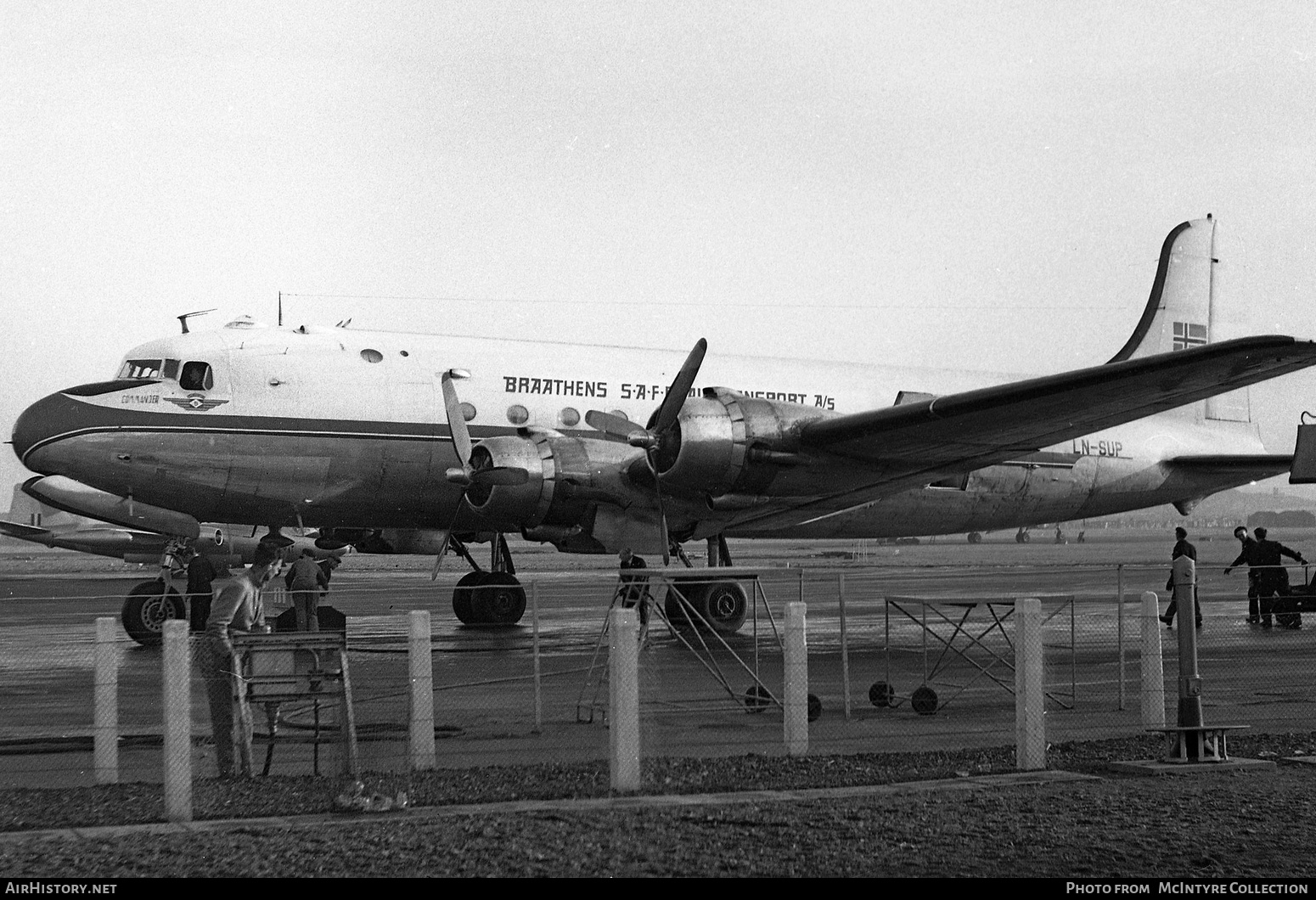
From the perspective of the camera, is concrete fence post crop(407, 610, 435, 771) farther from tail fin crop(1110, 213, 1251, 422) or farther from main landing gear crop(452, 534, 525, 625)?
tail fin crop(1110, 213, 1251, 422)

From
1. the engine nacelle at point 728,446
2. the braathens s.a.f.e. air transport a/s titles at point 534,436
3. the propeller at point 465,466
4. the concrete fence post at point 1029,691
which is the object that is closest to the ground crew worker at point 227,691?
the concrete fence post at point 1029,691

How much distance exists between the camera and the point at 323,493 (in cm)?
1805

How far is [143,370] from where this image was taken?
58.3ft

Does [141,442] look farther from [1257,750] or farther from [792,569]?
[1257,750]

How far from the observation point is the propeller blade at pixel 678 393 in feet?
53.4

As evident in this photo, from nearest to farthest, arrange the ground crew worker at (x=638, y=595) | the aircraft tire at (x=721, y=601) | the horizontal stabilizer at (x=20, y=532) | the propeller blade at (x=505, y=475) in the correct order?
the ground crew worker at (x=638, y=595), the propeller blade at (x=505, y=475), the aircraft tire at (x=721, y=601), the horizontal stabilizer at (x=20, y=532)

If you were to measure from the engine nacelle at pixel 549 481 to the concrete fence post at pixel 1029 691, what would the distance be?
8441 mm

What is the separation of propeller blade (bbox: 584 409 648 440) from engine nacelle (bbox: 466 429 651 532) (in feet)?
3.48

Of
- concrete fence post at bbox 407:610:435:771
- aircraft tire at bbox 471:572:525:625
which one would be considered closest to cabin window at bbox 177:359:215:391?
aircraft tire at bbox 471:572:525:625

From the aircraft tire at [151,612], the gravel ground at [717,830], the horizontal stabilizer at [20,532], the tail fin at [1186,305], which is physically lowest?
the gravel ground at [717,830]

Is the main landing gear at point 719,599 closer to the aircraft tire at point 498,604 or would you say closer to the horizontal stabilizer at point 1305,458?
the aircraft tire at point 498,604

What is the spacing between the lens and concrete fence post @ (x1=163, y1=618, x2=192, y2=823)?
23.5 feet

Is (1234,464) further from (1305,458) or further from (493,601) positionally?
(493,601)
